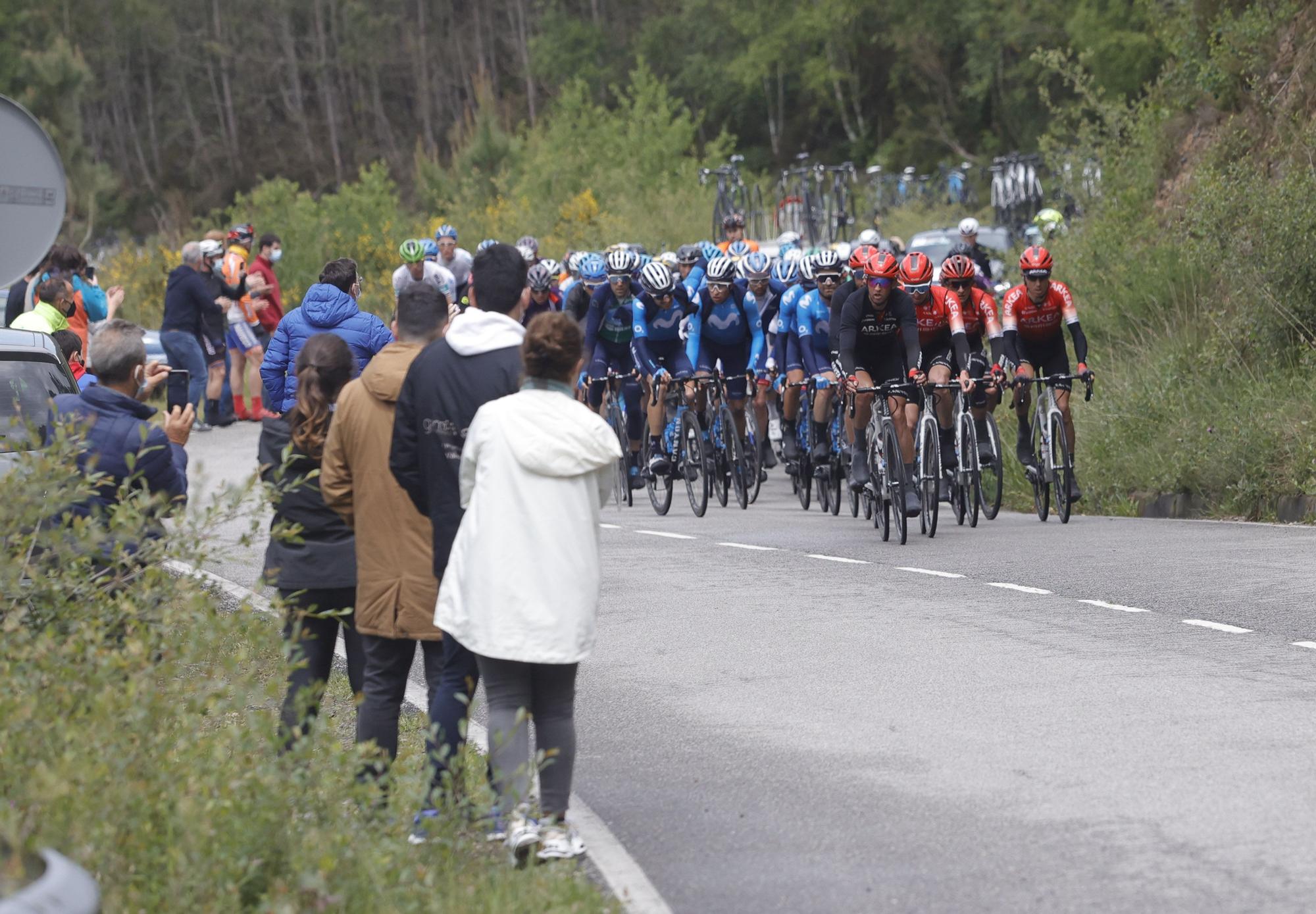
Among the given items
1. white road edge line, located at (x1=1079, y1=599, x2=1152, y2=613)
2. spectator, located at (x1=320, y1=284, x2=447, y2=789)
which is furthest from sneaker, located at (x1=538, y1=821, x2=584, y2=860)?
white road edge line, located at (x1=1079, y1=599, x2=1152, y2=613)

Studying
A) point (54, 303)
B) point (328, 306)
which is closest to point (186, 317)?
point (54, 303)

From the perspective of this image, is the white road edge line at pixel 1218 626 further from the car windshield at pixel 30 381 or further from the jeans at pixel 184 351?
the jeans at pixel 184 351

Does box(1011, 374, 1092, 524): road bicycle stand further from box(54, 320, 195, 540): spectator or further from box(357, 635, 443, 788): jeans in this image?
box(357, 635, 443, 788): jeans

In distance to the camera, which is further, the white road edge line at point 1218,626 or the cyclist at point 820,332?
the cyclist at point 820,332

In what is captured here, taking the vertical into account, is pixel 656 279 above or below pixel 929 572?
above

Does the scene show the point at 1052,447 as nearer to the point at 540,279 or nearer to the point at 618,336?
the point at 618,336

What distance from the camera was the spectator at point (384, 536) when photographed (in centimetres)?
680

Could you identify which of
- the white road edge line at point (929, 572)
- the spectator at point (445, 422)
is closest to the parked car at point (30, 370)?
the spectator at point (445, 422)

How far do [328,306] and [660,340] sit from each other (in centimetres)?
758

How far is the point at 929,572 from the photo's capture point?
13750 mm

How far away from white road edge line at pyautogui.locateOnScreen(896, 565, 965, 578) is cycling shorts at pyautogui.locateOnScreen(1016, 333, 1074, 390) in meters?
3.43

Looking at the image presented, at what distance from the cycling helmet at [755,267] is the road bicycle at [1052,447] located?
136 inches

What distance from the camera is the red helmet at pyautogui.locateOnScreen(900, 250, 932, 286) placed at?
16.6 meters

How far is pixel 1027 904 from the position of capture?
19.7 ft
